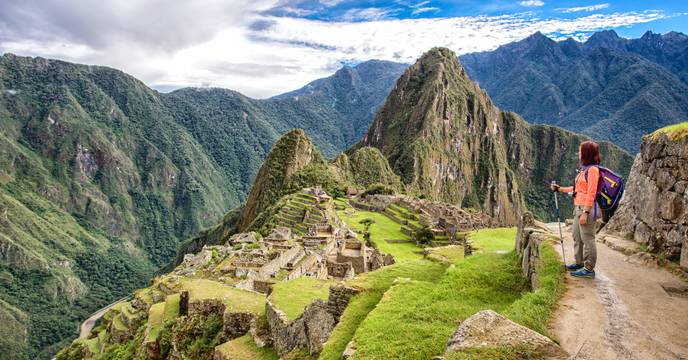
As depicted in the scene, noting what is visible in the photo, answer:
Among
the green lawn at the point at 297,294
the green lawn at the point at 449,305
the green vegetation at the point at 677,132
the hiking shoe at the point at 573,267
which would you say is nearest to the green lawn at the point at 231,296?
the green lawn at the point at 297,294

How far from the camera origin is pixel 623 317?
6168mm

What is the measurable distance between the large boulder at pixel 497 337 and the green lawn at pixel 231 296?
8181 millimetres

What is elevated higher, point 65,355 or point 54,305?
point 65,355

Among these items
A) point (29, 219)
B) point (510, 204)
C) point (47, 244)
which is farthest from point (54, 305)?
point (510, 204)

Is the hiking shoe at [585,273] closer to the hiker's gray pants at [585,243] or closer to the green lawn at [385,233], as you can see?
the hiker's gray pants at [585,243]

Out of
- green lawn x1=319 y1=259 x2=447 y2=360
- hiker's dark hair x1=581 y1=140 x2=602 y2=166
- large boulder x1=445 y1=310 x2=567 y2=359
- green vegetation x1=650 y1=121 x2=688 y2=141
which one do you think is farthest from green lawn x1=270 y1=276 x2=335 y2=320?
green vegetation x1=650 y1=121 x2=688 y2=141

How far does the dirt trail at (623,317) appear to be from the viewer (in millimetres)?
5320

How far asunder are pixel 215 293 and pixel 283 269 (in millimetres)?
9261

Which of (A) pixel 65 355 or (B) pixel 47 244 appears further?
(B) pixel 47 244

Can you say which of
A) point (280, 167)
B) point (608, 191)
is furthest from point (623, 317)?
point (280, 167)

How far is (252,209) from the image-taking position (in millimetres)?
98000

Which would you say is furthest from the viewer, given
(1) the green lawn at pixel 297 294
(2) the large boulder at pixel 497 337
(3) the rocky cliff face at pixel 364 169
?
(3) the rocky cliff face at pixel 364 169

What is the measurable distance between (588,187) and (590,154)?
0.75 meters

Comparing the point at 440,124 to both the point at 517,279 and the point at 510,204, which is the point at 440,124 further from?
the point at 517,279
